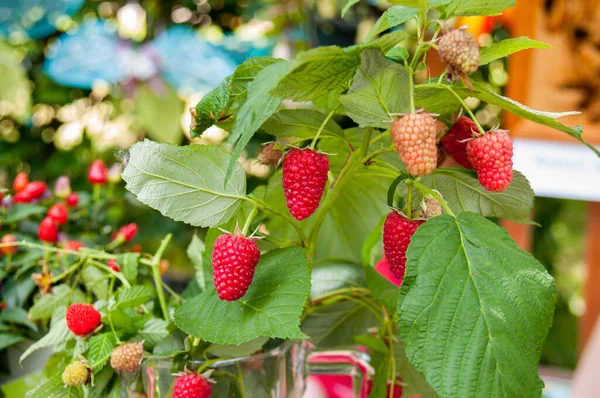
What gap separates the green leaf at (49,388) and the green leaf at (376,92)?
9.7 inches

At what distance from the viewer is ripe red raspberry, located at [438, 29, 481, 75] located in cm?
28

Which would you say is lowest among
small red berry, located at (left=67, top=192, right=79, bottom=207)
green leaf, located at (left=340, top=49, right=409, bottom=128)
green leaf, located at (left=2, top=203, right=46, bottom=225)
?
small red berry, located at (left=67, top=192, right=79, bottom=207)

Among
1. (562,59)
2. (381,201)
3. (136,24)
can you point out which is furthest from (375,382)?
(136,24)

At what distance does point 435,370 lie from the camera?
0.95 ft

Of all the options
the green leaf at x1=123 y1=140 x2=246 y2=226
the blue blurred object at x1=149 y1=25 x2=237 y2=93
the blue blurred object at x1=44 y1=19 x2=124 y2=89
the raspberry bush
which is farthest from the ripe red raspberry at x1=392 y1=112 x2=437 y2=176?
the blue blurred object at x1=44 y1=19 x2=124 y2=89

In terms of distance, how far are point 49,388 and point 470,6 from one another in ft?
1.07

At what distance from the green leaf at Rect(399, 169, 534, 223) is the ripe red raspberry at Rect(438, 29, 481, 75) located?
3.6 inches

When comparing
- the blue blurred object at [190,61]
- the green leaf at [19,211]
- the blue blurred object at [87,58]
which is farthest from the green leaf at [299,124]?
the blue blurred object at [87,58]

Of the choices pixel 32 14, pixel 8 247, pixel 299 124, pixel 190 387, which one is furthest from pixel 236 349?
pixel 32 14

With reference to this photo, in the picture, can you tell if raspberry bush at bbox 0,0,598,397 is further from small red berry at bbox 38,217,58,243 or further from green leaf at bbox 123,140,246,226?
small red berry at bbox 38,217,58,243

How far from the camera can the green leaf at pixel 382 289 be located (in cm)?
40

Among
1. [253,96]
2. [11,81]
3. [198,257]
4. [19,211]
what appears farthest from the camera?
[11,81]

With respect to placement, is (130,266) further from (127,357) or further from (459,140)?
(459,140)

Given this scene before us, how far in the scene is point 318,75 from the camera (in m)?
0.30
